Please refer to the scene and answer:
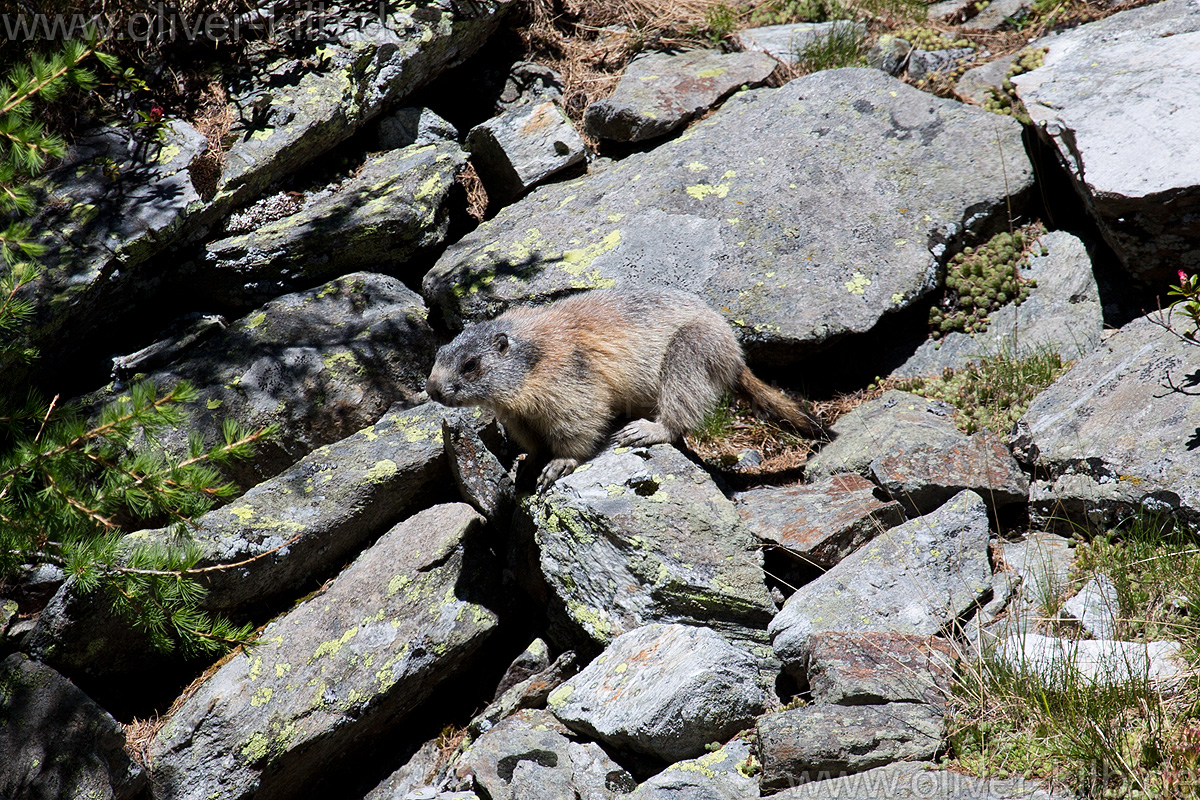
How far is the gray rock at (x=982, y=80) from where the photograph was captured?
915 centimetres

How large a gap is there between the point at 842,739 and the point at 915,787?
44 centimetres

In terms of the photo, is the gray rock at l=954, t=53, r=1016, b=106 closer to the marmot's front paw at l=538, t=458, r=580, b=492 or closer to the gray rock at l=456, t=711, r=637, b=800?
the marmot's front paw at l=538, t=458, r=580, b=492

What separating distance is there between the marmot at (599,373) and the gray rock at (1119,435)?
1944mm

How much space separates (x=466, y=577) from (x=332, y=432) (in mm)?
1994

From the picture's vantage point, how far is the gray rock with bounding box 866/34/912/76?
Result: 9.92 metres

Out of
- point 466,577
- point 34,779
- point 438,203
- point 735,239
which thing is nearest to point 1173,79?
point 735,239

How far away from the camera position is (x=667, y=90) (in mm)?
9711

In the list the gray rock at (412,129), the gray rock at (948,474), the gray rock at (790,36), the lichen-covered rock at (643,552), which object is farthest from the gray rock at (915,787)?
the gray rock at (790,36)

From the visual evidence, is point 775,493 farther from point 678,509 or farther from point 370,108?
point 370,108

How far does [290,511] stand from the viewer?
672 cm

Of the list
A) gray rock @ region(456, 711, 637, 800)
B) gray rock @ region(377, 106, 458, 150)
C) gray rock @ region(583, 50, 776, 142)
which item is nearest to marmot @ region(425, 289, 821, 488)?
gray rock @ region(456, 711, 637, 800)

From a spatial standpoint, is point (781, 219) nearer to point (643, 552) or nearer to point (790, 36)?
point (790, 36)

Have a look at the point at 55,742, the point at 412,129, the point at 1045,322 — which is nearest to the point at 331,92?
the point at 412,129

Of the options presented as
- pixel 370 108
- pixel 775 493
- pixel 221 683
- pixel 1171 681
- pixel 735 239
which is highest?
pixel 370 108
